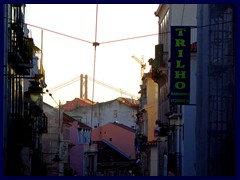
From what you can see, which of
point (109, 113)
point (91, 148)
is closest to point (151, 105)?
point (91, 148)

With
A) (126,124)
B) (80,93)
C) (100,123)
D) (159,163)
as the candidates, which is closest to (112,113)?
(100,123)

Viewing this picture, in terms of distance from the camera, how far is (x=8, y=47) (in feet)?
62.7

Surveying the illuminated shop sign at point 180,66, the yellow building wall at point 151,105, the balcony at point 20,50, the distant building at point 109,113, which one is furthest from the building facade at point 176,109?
the distant building at point 109,113

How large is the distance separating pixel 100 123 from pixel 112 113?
1.33 m

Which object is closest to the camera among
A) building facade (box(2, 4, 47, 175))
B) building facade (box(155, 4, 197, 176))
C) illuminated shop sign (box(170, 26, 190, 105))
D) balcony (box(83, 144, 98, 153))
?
building facade (box(2, 4, 47, 175))

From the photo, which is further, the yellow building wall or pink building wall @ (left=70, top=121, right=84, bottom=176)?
pink building wall @ (left=70, top=121, right=84, bottom=176)

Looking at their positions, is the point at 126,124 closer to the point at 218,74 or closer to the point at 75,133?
the point at 75,133

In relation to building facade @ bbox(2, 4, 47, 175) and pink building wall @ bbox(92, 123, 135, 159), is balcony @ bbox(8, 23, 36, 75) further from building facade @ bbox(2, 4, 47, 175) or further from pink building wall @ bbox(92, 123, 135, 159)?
pink building wall @ bbox(92, 123, 135, 159)

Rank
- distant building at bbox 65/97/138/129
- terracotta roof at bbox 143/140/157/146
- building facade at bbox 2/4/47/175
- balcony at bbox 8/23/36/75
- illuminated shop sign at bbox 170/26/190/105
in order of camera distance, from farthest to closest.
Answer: terracotta roof at bbox 143/140/157/146
distant building at bbox 65/97/138/129
balcony at bbox 8/23/36/75
illuminated shop sign at bbox 170/26/190/105
building facade at bbox 2/4/47/175

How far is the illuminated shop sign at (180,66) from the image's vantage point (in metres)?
18.6

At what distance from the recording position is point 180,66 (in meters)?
19.2

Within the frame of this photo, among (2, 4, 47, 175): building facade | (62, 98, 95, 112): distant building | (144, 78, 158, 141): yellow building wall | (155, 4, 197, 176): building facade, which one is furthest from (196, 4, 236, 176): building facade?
(62, 98, 95, 112): distant building

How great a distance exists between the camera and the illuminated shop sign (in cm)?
1862

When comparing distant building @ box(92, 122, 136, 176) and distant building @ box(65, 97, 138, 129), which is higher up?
distant building @ box(65, 97, 138, 129)
